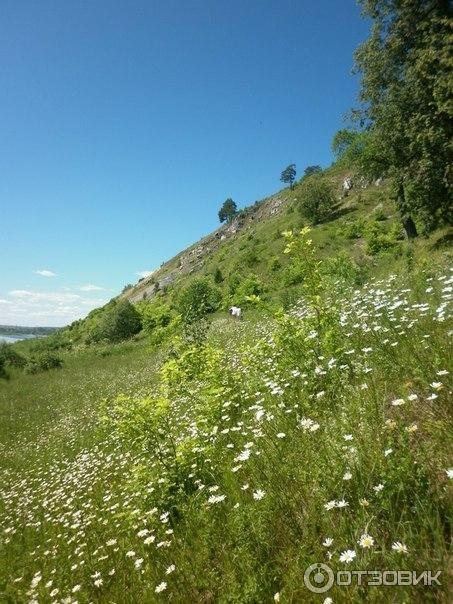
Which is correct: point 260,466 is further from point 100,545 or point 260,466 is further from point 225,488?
point 100,545

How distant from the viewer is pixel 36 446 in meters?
13.0

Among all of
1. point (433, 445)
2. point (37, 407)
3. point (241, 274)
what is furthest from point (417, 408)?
point (241, 274)

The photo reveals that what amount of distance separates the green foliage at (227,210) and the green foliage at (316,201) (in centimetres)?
7835

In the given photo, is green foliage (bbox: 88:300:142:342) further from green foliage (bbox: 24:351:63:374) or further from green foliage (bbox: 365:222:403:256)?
green foliage (bbox: 365:222:403:256)

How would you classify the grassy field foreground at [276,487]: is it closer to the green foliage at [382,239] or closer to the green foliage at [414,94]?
the green foliage at [414,94]

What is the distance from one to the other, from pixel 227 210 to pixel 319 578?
13900cm

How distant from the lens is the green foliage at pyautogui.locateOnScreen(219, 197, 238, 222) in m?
136

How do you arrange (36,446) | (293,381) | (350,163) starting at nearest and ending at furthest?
(293,381), (36,446), (350,163)

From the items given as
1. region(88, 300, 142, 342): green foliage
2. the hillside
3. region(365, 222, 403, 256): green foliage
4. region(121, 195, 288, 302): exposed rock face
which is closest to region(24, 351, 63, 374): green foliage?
region(88, 300, 142, 342): green foliage

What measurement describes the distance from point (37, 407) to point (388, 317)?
1995cm

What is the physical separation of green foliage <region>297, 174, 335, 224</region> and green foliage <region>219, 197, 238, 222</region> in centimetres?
7835

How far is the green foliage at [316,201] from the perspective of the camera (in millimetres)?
57594

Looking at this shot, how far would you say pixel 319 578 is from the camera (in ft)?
8.39

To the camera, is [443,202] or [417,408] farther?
[443,202]
